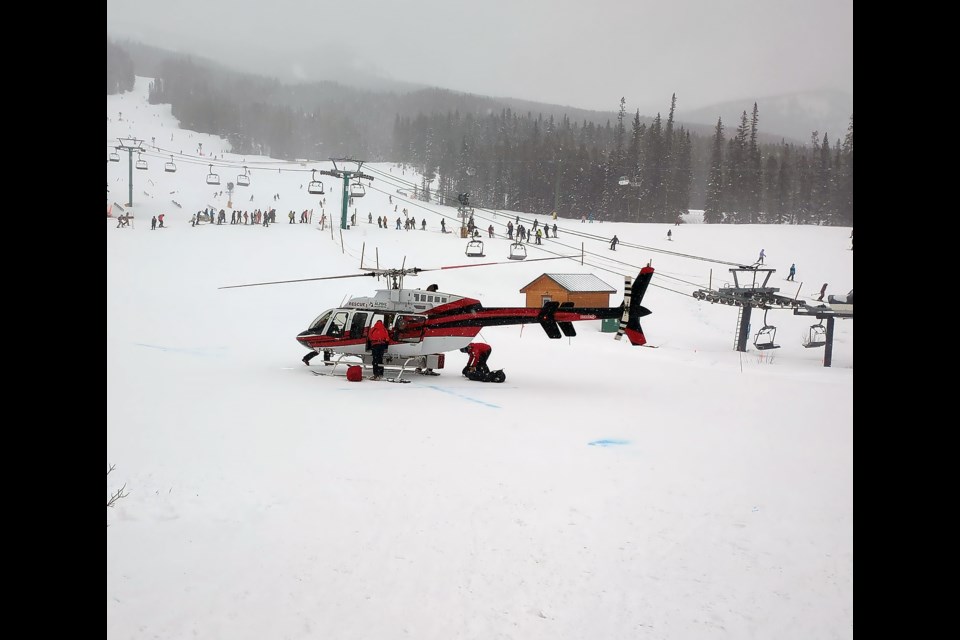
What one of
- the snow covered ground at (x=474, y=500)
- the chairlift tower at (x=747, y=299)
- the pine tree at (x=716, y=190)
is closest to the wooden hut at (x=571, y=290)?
the chairlift tower at (x=747, y=299)

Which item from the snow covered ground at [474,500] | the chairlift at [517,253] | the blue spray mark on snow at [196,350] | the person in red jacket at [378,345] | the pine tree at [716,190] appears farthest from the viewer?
the pine tree at [716,190]

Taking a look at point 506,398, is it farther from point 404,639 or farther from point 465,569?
point 404,639

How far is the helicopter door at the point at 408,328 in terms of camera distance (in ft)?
44.7

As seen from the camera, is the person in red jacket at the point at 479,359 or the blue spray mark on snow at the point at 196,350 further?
the blue spray mark on snow at the point at 196,350

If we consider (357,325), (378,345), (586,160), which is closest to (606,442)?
(378,345)

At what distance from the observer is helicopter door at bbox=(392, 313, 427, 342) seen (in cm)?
1362

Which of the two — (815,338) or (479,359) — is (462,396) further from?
(815,338)

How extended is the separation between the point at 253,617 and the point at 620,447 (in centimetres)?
534

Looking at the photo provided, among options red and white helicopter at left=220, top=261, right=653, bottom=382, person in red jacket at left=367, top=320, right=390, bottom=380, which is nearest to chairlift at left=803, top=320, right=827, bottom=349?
red and white helicopter at left=220, top=261, right=653, bottom=382

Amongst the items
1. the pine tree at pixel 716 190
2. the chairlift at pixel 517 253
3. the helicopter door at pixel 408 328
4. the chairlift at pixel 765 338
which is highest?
the pine tree at pixel 716 190

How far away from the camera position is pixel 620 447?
312 inches

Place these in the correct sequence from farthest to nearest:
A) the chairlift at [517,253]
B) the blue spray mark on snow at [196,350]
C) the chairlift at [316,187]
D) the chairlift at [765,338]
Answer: the chairlift at [316,187]
the chairlift at [517,253]
the chairlift at [765,338]
the blue spray mark on snow at [196,350]

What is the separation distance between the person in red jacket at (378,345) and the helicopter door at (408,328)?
620 millimetres

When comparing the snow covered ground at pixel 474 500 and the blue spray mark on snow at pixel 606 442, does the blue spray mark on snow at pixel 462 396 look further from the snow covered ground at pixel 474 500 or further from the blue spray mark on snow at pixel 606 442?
the blue spray mark on snow at pixel 606 442
